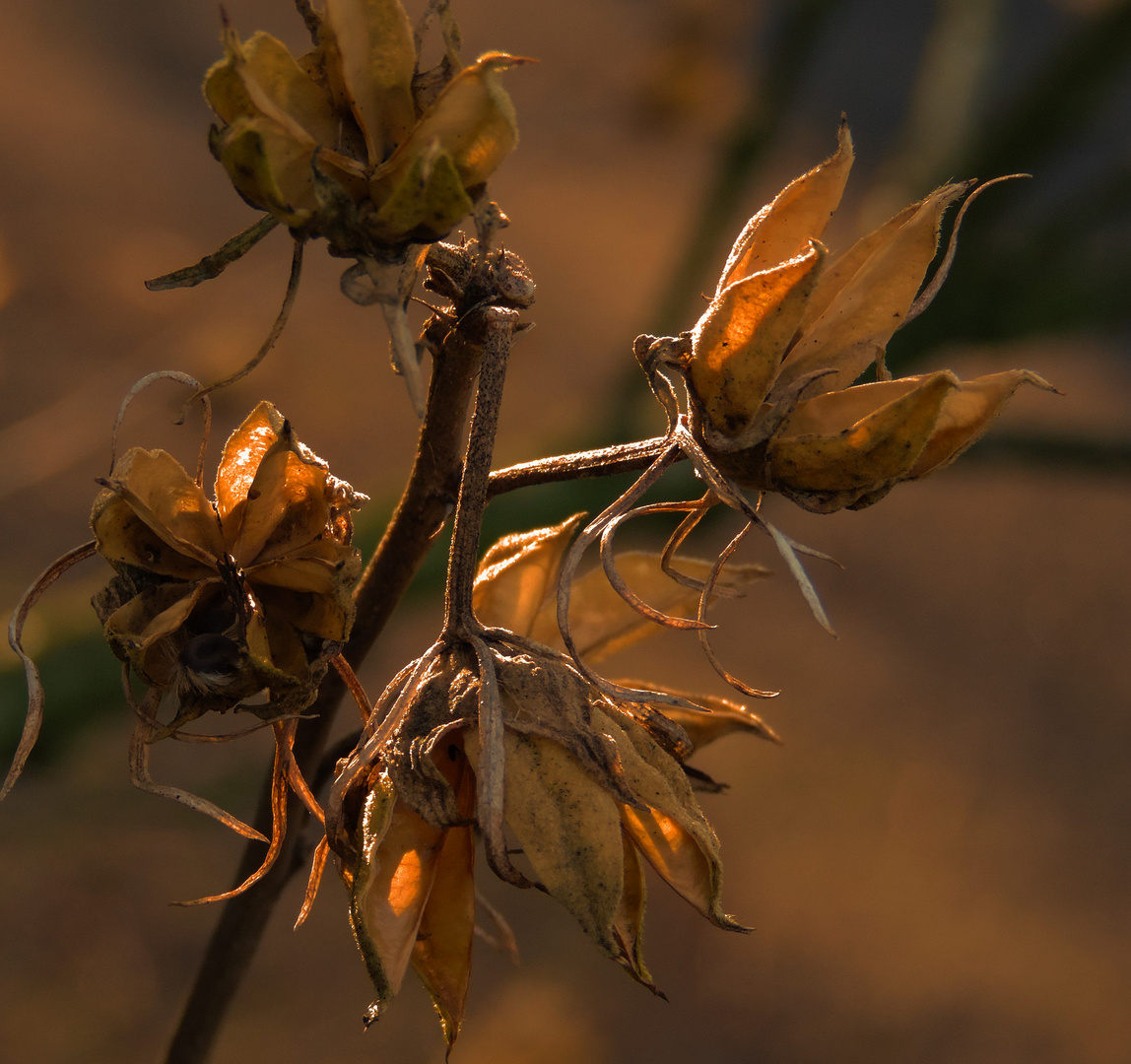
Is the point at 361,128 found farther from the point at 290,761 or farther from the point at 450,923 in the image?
the point at 450,923

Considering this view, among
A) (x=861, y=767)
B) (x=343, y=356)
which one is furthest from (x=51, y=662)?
(x=343, y=356)

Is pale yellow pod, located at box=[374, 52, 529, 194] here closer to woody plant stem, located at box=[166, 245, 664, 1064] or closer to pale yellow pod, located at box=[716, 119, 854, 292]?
woody plant stem, located at box=[166, 245, 664, 1064]

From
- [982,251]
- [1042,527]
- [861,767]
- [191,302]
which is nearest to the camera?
[982,251]

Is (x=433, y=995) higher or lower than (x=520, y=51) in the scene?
higher

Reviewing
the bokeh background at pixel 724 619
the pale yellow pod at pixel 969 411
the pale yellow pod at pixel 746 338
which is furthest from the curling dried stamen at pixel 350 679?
the bokeh background at pixel 724 619

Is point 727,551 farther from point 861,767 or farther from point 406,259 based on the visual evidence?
point 861,767

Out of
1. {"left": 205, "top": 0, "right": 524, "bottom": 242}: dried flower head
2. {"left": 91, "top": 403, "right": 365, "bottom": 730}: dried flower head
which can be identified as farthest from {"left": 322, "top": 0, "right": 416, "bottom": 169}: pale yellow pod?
{"left": 91, "top": 403, "right": 365, "bottom": 730}: dried flower head

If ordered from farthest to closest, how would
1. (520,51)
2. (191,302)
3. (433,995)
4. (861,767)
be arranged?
1. (520,51)
2. (191,302)
3. (861,767)
4. (433,995)
